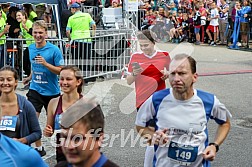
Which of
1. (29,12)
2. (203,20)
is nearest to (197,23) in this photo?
(203,20)

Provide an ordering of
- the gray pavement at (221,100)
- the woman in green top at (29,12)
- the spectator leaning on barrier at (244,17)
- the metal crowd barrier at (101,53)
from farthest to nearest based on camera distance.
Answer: the spectator leaning on barrier at (244,17)
the woman in green top at (29,12)
the metal crowd barrier at (101,53)
the gray pavement at (221,100)

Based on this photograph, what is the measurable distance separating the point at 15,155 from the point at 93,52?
38.5 ft

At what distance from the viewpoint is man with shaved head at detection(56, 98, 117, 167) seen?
2.92m

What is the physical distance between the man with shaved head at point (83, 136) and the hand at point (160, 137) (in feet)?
5.31

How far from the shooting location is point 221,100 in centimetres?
1258

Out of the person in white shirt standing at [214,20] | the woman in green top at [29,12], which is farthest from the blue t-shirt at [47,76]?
the person in white shirt standing at [214,20]

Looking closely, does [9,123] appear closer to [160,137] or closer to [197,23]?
[160,137]

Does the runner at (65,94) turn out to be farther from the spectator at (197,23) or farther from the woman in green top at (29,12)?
the spectator at (197,23)

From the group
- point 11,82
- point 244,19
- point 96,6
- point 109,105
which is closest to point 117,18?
point 96,6

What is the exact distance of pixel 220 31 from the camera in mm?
24969

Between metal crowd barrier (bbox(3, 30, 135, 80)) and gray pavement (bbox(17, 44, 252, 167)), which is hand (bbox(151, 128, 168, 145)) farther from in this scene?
metal crowd barrier (bbox(3, 30, 135, 80))

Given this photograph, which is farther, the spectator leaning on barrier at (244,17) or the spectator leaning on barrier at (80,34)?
the spectator leaning on barrier at (244,17)

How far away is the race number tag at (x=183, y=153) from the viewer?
471cm

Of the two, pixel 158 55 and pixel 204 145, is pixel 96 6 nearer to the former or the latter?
pixel 158 55
